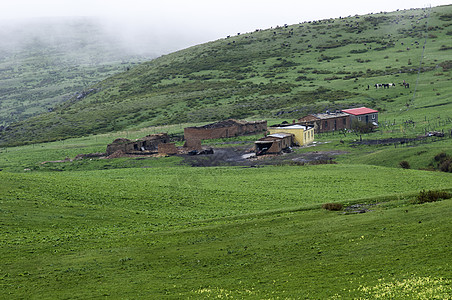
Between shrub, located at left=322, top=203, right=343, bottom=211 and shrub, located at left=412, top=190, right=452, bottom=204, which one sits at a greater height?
shrub, located at left=412, top=190, right=452, bottom=204

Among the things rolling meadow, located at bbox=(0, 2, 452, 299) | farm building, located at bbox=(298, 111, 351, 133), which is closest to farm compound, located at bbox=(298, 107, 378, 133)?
farm building, located at bbox=(298, 111, 351, 133)

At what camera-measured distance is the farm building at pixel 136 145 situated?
109 m

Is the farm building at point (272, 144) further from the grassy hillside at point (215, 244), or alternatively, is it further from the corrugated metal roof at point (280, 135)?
the grassy hillside at point (215, 244)

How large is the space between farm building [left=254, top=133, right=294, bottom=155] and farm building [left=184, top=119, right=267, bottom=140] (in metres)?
26.0

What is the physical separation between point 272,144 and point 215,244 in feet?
209

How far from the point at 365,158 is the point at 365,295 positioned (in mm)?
62937

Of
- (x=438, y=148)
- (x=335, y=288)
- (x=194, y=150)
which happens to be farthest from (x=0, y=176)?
(x=438, y=148)

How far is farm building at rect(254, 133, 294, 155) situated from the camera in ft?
323

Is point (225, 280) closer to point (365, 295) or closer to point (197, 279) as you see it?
point (197, 279)

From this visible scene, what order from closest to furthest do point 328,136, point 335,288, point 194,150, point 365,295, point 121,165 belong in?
point 365,295 → point 335,288 → point 121,165 → point 194,150 → point 328,136

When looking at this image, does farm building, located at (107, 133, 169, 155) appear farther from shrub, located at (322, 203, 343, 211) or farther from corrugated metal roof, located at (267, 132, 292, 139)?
shrub, located at (322, 203, 343, 211)

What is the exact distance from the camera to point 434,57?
190m

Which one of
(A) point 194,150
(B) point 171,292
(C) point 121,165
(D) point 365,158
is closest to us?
(B) point 171,292

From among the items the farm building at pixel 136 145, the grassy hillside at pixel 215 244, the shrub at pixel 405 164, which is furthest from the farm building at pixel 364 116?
the grassy hillside at pixel 215 244
